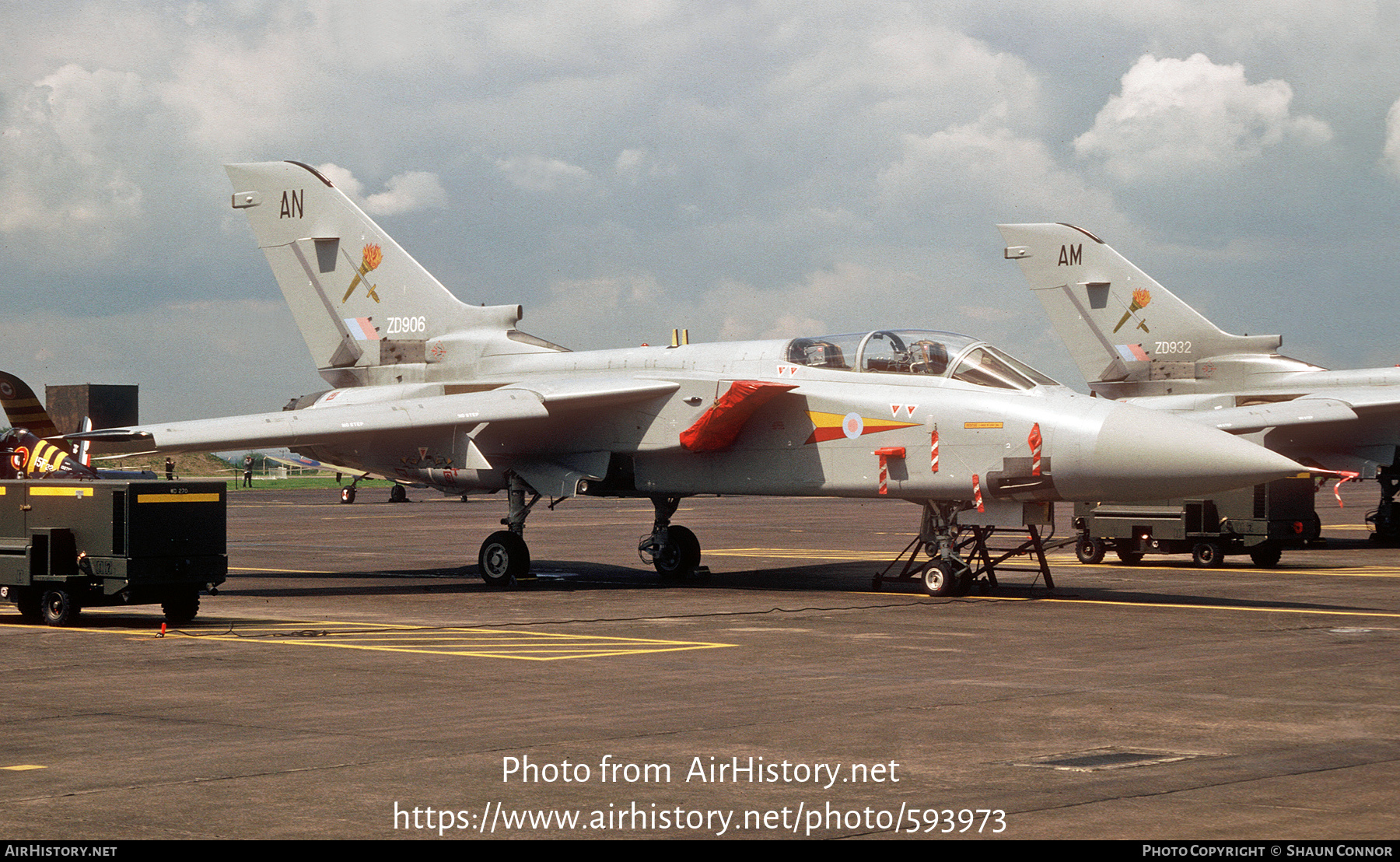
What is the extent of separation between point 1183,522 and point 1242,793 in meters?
17.2

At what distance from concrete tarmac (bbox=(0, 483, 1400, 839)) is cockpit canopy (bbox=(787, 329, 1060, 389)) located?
8.99 ft

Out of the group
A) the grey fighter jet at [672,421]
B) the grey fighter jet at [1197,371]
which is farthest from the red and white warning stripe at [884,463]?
the grey fighter jet at [1197,371]

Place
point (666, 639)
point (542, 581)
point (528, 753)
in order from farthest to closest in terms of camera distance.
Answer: point (542, 581), point (666, 639), point (528, 753)

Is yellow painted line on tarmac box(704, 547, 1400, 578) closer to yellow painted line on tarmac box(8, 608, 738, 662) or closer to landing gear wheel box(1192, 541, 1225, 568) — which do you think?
landing gear wheel box(1192, 541, 1225, 568)

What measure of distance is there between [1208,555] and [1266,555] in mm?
909

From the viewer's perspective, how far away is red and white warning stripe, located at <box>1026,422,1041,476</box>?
1639cm

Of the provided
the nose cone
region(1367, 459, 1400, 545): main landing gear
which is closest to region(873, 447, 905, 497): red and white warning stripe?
the nose cone

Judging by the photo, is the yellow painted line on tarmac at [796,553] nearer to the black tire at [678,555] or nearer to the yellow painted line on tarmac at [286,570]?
the black tire at [678,555]

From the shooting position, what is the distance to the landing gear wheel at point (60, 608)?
15.1 metres

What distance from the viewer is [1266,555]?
906 inches

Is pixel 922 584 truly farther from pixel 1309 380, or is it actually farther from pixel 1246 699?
pixel 1309 380

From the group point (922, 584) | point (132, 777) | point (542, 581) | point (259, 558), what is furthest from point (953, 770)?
point (259, 558)

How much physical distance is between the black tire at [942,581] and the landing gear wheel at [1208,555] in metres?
7.45

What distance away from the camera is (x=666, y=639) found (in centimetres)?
1366
